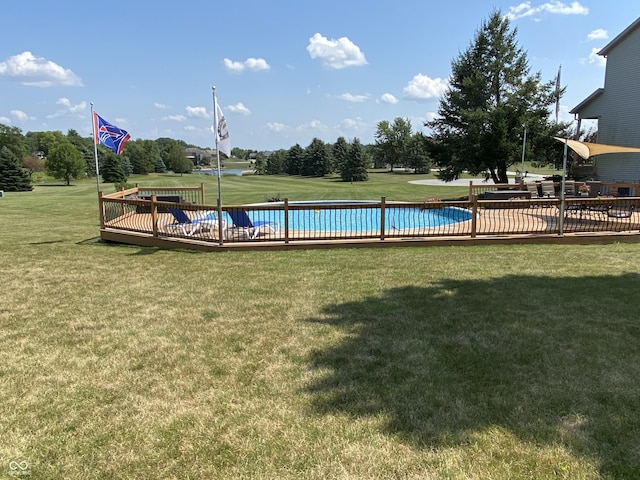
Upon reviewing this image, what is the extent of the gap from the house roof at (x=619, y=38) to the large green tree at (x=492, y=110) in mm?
2544

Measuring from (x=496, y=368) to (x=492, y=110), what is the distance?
2029 cm

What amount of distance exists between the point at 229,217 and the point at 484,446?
29.2 ft

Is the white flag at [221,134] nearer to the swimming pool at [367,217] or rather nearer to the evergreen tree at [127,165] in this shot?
the swimming pool at [367,217]

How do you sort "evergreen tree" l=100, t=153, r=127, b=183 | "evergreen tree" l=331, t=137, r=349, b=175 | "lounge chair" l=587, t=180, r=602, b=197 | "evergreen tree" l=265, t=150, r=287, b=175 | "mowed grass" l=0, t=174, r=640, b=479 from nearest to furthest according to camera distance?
"mowed grass" l=0, t=174, r=640, b=479 → "lounge chair" l=587, t=180, r=602, b=197 → "evergreen tree" l=100, t=153, r=127, b=183 → "evergreen tree" l=331, t=137, r=349, b=175 → "evergreen tree" l=265, t=150, r=287, b=175

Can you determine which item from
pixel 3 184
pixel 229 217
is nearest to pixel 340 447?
pixel 229 217

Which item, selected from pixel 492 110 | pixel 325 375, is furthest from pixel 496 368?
pixel 492 110

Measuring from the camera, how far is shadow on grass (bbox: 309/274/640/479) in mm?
2760

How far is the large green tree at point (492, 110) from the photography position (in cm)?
2100

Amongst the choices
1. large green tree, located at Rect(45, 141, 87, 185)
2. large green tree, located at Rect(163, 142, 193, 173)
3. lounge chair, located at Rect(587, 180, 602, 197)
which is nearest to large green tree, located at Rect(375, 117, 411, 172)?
large green tree, located at Rect(163, 142, 193, 173)

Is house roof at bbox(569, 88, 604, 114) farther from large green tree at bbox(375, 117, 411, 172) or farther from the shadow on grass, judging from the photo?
large green tree at bbox(375, 117, 411, 172)

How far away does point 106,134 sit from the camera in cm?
1024

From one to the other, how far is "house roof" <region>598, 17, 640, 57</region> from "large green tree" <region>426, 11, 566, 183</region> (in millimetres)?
2544

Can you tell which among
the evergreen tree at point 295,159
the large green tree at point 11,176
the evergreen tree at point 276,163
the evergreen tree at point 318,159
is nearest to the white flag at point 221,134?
the large green tree at point 11,176

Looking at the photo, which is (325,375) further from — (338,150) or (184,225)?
(338,150)
